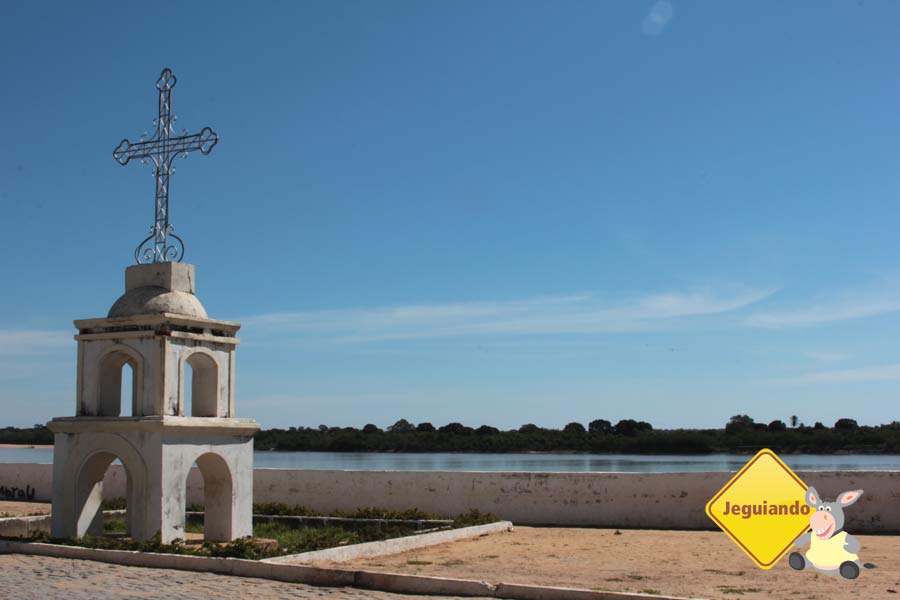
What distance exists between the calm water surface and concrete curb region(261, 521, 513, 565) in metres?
15.2

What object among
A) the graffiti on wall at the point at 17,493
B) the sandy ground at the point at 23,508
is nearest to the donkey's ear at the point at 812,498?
the sandy ground at the point at 23,508

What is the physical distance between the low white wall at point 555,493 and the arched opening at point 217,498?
15.7 ft

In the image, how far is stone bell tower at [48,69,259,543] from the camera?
13.0 meters

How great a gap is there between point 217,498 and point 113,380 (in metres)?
2.20

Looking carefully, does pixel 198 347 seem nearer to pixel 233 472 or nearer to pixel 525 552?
pixel 233 472

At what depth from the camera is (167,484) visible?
42.4 feet

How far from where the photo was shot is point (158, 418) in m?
12.9

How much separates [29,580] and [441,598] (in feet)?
14.0

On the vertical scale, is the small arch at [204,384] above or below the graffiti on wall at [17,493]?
above

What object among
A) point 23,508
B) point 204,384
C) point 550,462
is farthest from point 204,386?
point 550,462

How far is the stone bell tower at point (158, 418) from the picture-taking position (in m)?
13.0

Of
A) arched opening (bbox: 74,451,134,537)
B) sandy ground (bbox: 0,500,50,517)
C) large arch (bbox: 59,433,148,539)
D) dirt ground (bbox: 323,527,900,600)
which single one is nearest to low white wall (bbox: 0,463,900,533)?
dirt ground (bbox: 323,527,900,600)

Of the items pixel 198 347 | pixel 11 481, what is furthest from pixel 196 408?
pixel 11 481

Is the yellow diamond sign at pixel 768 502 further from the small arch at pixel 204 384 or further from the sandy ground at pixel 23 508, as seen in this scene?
the sandy ground at pixel 23 508
